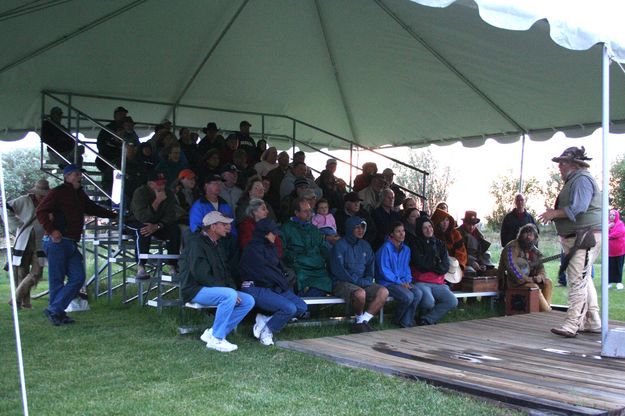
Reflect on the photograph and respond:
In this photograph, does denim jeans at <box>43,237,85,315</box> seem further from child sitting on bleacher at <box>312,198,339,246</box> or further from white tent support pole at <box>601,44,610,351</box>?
white tent support pole at <box>601,44,610,351</box>

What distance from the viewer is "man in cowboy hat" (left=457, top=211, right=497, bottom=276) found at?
977 centimetres

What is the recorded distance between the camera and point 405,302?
7.51 meters

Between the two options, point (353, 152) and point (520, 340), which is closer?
point (520, 340)

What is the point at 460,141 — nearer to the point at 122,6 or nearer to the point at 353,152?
the point at 353,152

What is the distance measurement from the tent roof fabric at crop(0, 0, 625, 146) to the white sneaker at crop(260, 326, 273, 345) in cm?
364

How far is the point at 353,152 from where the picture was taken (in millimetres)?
13375

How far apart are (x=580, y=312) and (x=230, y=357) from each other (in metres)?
3.38

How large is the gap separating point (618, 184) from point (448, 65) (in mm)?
21975

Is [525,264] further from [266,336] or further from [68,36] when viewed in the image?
[68,36]

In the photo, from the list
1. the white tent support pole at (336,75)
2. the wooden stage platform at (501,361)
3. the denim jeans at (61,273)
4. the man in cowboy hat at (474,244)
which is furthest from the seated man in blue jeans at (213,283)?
the man in cowboy hat at (474,244)

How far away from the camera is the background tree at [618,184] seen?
27.2m

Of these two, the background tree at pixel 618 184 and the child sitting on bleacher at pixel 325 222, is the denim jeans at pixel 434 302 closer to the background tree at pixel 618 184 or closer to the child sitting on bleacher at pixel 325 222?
the child sitting on bleacher at pixel 325 222

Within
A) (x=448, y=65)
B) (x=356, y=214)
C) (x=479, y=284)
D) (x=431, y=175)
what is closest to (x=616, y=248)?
(x=479, y=284)

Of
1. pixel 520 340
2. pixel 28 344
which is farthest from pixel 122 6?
pixel 520 340
